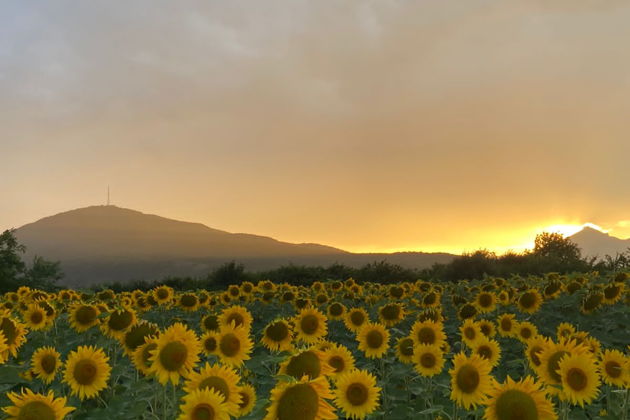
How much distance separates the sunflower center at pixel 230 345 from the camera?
6204 millimetres

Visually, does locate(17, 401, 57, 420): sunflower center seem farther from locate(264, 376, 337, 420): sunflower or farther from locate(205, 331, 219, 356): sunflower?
locate(205, 331, 219, 356): sunflower

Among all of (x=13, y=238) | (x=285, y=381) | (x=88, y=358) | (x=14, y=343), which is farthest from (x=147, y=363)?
(x=13, y=238)

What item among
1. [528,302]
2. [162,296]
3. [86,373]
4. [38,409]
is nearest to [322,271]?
[162,296]

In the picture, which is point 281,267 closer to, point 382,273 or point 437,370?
point 382,273

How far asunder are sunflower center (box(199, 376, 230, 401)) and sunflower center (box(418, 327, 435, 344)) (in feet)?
13.7

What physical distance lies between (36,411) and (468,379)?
3.46 metres

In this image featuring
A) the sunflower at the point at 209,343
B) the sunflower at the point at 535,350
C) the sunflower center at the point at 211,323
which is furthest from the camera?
the sunflower center at the point at 211,323

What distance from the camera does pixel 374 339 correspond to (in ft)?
26.8

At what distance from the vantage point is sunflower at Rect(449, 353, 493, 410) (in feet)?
17.5

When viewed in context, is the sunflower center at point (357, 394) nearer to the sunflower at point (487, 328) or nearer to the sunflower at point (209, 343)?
the sunflower at point (209, 343)

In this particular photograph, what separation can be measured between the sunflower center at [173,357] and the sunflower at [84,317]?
4345 mm

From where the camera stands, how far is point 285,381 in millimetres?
3703

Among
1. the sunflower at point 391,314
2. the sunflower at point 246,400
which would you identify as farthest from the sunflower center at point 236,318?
the sunflower at point 391,314

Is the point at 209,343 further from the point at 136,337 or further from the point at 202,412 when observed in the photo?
the point at 202,412
